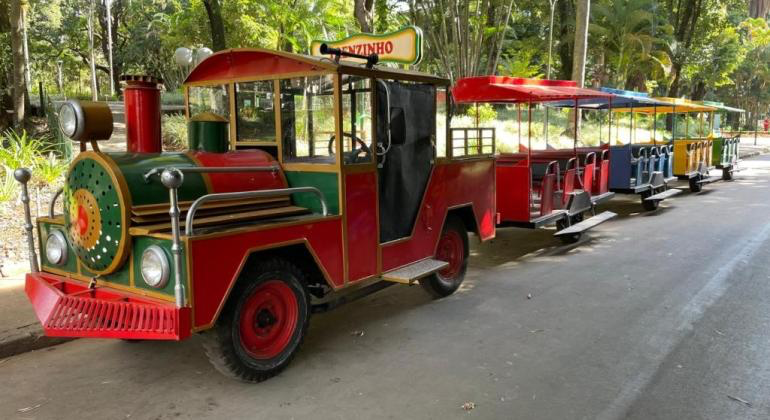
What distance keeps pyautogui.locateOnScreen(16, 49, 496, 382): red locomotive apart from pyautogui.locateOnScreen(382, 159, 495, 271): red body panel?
2 cm

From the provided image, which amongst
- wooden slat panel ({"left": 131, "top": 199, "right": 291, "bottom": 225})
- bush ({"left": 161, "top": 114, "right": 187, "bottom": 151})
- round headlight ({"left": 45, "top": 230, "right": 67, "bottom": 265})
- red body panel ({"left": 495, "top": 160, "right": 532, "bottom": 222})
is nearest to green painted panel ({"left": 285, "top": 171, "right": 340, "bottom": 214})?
wooden slat panel ({"left": 131, "top": 199, "right": 291, "bottom": 225})

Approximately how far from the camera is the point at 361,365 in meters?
4.52

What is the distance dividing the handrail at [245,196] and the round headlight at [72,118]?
101 centimetres

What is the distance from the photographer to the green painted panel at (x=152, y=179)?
397cm

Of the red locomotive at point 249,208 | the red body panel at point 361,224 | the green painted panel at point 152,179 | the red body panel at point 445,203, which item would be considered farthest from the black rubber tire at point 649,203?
the green painted panel at point 152,179

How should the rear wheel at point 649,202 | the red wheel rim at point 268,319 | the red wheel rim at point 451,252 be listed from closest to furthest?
the red wheel rim at point 268,319 → the red wheel rim at point 451,252 → the rear wheel at point 649,202

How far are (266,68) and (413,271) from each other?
7.16 ft

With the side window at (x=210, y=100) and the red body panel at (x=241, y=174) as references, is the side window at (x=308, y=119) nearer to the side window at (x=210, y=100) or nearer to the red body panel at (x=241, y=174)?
the red body panel at (x=241, y=174)

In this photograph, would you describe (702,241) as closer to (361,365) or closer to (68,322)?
(361,365)

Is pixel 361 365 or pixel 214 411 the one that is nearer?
pixel 214 411

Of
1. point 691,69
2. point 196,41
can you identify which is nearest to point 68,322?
point 196,41

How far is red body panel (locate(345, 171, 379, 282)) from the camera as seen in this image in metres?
4.83

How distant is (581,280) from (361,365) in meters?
3.44

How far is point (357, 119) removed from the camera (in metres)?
5.10
